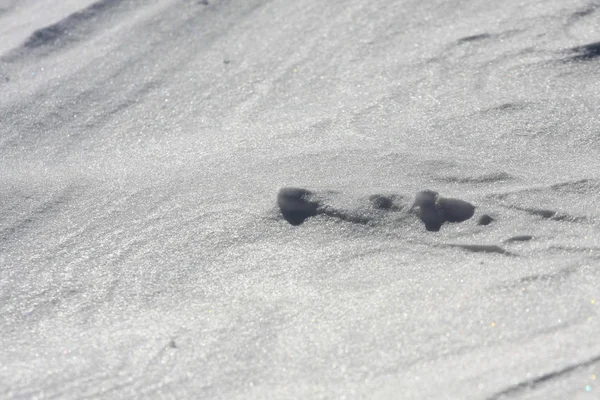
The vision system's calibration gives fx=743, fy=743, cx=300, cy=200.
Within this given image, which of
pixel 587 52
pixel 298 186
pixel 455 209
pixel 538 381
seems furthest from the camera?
pixel 587 52

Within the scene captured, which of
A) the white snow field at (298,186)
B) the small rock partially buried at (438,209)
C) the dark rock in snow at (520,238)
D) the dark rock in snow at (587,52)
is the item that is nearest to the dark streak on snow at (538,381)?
the white snow field at (298,186)

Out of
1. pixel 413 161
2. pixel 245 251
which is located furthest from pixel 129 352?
pixel 413 161

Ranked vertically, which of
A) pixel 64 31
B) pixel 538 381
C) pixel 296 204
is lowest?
pixel 538 381

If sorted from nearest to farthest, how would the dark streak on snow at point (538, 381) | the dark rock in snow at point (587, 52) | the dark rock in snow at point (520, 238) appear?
the dark streak on snow at point (538, 381) < the dark rock in snow at point (520, 238) < the dark rock in snow at point (587, 52)

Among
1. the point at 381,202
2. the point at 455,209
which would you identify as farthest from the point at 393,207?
the point at 455,209

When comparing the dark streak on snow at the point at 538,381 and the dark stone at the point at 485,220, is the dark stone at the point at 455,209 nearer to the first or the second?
the dark stone at the point at 485,220

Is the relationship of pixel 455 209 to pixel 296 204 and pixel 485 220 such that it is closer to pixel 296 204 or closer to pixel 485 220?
pixel 485 220

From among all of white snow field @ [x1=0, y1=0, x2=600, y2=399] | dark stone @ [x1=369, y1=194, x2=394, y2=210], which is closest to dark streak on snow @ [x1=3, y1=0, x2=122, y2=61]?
white snow field @ [x1=0, y1=0, x2=600, y2=399]
